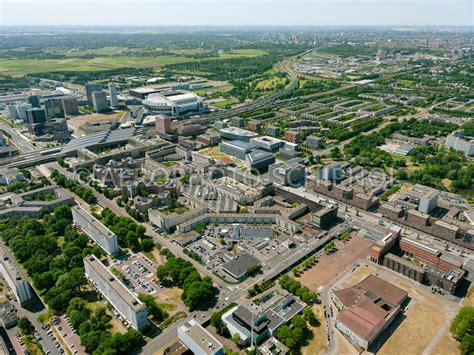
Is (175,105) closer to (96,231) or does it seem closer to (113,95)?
(113,95)

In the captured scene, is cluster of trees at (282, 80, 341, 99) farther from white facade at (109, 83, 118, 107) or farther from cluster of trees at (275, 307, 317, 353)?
cluster of trees at (275, 307, 317, 353)

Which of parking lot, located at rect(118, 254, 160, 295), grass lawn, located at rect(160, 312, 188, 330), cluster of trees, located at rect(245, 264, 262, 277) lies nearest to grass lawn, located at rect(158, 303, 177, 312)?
grass lawn, located at rect(160, 312, 188, 330)

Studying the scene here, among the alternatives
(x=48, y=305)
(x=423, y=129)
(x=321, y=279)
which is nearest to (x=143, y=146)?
(x=48, y=305)

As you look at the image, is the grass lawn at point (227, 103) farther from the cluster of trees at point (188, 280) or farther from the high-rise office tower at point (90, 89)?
the cluster of trees at point (188, 280)

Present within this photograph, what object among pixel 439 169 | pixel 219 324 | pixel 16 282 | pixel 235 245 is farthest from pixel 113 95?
pixel 219 324

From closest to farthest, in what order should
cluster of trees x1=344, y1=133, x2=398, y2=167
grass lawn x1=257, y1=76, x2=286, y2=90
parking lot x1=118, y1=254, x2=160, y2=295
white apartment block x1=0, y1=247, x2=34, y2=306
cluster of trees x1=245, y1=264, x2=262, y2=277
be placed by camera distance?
white apartment block x1=0, y1=247, x2=34, y2=306 < parking lot x1=118, y1=254, x2=160, y2=295 < cluster of trees x1=245, y1=264, x2=262, y2=277 < cluster of trees x1=344, y1=133, x2=398, y2=167 < grass lawn x1=257, y1=76, x2=286, y2=90

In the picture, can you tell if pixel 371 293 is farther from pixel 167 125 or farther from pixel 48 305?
pixel 167 125
